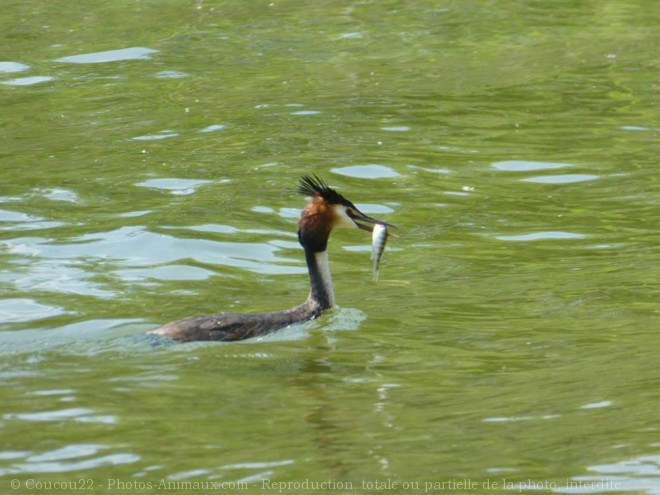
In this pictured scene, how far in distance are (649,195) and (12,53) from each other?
927 centimetres

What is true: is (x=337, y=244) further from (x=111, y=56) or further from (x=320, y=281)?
(x=111, y=56)

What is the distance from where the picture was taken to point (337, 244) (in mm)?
14000

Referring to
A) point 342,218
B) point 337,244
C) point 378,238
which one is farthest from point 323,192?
point 337,244

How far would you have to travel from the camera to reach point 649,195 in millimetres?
14797

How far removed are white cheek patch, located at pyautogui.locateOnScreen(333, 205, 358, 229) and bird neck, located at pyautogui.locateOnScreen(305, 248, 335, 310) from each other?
265 millimetres

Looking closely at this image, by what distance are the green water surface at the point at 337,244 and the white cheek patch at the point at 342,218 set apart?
0.69m

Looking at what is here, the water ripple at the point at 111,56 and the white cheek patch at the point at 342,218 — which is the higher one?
the white cheek patch at the point at 342,218

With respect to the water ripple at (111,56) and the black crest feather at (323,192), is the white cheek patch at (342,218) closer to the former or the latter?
the black crest feather at (323,192)

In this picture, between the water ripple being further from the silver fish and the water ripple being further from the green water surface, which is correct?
the silver fish

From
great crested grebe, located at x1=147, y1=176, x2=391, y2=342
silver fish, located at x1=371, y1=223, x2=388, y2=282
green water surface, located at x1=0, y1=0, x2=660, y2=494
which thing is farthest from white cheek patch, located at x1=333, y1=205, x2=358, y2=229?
green water surface, located at x1=0, y1=0, x2=660, y2=494

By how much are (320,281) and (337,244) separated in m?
2.56

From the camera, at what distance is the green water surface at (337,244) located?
8.02m

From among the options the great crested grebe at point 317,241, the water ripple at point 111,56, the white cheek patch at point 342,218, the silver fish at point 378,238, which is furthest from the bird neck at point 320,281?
the water ripple at point 111,56

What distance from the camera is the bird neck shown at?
11.4m
